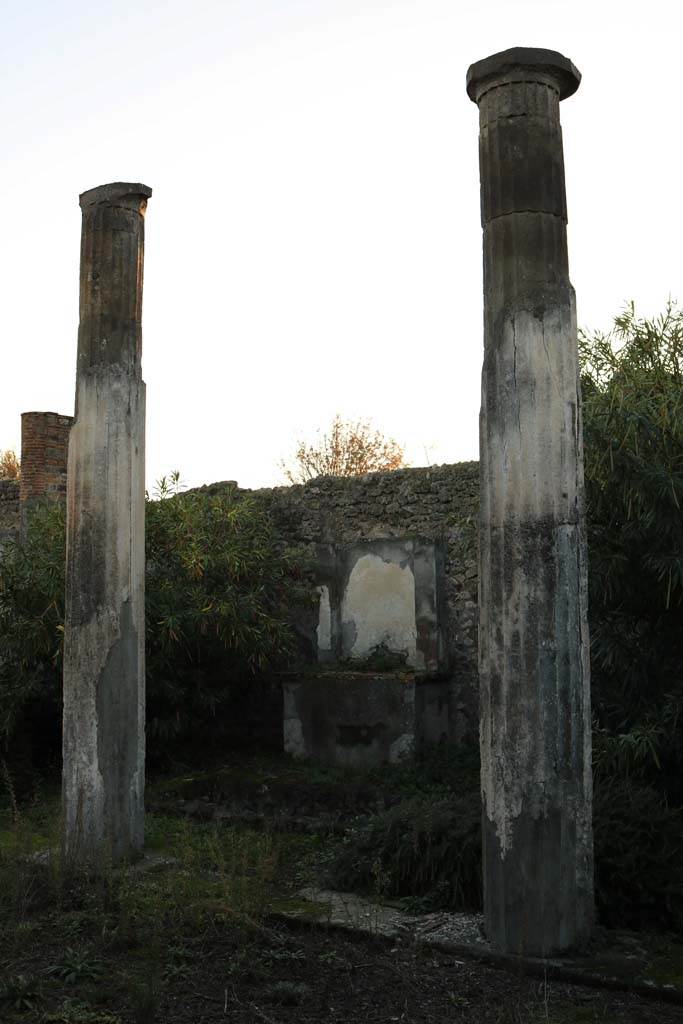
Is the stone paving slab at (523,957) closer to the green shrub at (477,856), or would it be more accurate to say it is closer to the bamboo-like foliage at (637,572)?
the green shrub at (477,856)

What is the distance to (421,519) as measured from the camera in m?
9.96

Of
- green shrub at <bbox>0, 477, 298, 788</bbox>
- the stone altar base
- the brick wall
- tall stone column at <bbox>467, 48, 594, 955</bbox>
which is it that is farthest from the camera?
the brick wall

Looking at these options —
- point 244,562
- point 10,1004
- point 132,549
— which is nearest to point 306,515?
point 244,562

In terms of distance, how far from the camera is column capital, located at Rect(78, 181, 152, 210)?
6559 millimetres

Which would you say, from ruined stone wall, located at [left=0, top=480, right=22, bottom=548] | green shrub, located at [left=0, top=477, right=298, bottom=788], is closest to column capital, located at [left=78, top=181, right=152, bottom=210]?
green shrub, located at [left=0, top=477, right=298, bottom=788]

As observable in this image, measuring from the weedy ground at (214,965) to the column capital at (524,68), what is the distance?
3965mm

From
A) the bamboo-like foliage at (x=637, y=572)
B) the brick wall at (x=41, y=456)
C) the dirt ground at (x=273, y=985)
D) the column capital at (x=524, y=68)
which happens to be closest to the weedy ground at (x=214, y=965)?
the dirt ground at (x=273, y=985)

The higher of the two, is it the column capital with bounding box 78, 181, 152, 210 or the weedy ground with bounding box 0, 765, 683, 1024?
the column capital with bounding box 78, 181, 152, 210

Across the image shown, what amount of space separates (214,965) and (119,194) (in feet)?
14.9

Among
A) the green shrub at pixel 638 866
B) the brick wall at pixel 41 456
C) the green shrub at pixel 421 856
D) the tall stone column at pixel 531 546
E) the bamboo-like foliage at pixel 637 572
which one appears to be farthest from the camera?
the brick wall at pixel 41 456

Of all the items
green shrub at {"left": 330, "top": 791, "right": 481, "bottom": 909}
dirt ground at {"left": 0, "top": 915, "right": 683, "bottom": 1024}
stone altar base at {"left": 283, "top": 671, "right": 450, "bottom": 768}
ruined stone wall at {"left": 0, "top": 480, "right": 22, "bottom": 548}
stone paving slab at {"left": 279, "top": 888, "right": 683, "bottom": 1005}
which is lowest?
dirt ground at {"left": 0, "top": 915, "right": 683, "bottom": 1024}

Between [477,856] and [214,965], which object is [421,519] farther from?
[214,965]

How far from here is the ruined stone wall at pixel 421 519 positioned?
9.41 metres

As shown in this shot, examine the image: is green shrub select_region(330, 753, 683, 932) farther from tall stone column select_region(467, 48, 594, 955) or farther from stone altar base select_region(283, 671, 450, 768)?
stone altar base select_region(283, 671, 450, 768)
